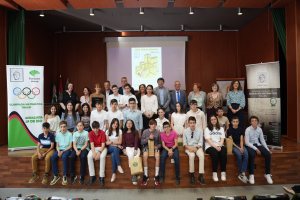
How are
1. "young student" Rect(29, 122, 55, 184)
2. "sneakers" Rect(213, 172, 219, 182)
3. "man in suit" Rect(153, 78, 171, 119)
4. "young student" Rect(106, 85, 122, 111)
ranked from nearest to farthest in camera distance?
"sneakers" Rect(213, 172, 219, 182) < "young student" Rect(29, 122, 55, 184) < "young student" Rect(106, 85, 122, 111) < "man in suit" Rect(153, 78, 171, 119)

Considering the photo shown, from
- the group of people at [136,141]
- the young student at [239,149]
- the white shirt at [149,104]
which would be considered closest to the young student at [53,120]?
the group of people at [136,141]

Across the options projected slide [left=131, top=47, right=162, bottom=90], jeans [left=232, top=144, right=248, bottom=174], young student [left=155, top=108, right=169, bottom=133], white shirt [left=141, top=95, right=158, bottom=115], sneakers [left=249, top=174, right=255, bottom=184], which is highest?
projected slide [left=131, top=47, right=162, bottom=90]

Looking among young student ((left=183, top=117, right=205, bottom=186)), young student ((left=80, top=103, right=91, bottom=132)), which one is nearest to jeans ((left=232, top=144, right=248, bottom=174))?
young student ((left=183, top=117, right=205, bottom=186))

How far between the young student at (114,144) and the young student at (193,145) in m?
1.27

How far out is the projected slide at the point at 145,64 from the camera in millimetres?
7852

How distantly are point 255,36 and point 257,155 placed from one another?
4.54m

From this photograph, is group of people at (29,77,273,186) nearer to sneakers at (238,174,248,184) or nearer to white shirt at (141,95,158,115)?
sneakers at (238,174,248,184)

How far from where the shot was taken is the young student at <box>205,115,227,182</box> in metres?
3.82

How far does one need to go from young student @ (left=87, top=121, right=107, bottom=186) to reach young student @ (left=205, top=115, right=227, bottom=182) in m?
1.97

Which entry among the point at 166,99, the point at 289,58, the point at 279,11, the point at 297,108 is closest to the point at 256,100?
the point at 297,108

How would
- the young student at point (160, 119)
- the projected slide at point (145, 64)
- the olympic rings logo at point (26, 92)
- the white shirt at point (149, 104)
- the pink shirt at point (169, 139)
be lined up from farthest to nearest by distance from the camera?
1. the projected slide at point (145, 64)
2. the white shirt at point (149, 104)
3. the olympic rings logo at point (26, 92)
4. the young student at point (160, 119)
5. the pink shirt at point (169, 139)

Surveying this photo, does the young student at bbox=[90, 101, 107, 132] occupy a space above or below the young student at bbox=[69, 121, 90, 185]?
above

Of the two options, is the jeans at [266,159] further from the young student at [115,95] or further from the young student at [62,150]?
the young student at [62,150]

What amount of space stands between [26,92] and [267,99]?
543 cm
